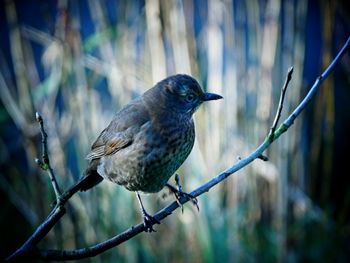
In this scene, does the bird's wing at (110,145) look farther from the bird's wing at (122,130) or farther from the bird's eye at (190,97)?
the bird's eye at (190,97)

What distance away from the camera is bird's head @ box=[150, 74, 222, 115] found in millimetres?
2746

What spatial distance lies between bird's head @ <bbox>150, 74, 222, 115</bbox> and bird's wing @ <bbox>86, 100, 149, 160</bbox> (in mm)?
135

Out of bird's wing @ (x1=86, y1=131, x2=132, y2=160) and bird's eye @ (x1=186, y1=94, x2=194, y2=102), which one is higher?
bird's eye @ (x1=186, y1=94, x2=194, y2=102)

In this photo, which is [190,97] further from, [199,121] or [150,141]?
[199,121]

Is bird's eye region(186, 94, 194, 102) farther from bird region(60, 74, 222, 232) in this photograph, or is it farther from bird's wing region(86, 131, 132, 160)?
bird's wing region(86, 131, 132, 160)

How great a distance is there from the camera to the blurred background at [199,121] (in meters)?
3.54

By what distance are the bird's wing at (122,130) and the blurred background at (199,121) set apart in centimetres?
80

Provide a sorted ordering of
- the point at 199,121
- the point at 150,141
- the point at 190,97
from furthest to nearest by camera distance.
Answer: the point at 199,121
the point at 190,97
the point at 150,141

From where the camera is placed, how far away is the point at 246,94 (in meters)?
3.95

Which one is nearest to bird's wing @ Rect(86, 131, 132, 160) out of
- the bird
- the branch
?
the bird

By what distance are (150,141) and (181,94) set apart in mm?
370

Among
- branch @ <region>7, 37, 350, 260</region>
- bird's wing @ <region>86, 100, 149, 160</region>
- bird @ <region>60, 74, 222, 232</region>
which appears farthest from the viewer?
bird's wing @ <region>86, 100, 149, 160</region>

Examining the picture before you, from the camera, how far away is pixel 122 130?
280cm

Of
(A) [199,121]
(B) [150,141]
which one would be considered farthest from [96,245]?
(A) [199,121]
